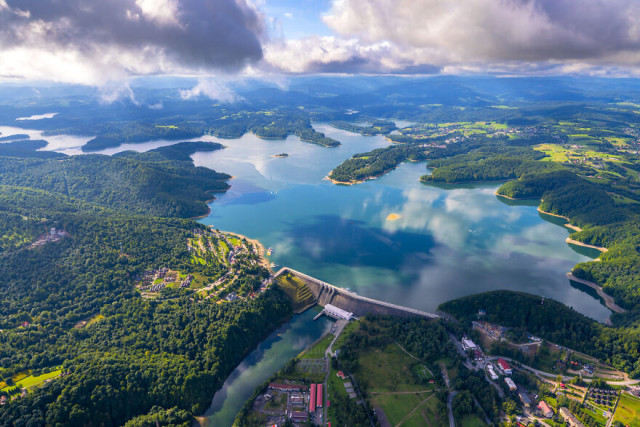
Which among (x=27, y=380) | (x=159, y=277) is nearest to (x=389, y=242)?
(x=159, y=277)

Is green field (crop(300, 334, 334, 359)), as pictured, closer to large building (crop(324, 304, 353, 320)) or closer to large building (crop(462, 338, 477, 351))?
large building (crop(324, 304, 353, 320))

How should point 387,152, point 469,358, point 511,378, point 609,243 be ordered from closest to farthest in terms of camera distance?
point 511,378 < point 469,358 < point 609,243 < point 387,152

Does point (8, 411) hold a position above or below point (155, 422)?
above

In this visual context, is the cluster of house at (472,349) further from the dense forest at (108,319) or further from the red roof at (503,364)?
the dense forest at (108,319)

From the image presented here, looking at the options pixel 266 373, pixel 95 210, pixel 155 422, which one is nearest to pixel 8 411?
pixel 155 422

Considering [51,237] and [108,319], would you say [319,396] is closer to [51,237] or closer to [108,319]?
[108,319]

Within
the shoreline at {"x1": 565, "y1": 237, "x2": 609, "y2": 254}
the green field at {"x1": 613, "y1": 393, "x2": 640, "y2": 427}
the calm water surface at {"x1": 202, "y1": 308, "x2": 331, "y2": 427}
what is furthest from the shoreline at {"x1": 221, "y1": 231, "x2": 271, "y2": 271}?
the shoreline at {"x1": 565, "y1": 237, "x2": 609, "y2": 254}

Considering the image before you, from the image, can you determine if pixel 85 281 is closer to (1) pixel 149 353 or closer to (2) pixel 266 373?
(1) pixel 149 353
